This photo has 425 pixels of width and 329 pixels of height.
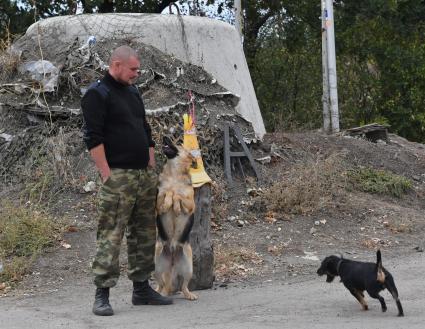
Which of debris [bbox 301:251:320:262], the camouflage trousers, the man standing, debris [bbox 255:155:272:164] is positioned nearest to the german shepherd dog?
the camouflage trousers

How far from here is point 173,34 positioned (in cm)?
1163

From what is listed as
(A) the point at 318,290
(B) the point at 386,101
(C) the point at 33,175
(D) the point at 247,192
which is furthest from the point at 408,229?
(B) the point at 386,101

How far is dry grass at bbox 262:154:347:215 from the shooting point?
32.1ft

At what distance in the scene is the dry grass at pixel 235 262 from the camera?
7.84 metres

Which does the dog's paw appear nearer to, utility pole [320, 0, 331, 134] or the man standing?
the man standing

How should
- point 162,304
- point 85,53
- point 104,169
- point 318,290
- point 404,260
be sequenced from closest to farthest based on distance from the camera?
point 104,169, point 162,304, point 318,290, point 404,260, point 85,53

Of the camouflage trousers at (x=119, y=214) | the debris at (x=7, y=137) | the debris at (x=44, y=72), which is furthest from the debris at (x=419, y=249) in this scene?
the debris at (x=7, y=137)

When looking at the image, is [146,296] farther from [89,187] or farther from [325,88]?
[325,88]

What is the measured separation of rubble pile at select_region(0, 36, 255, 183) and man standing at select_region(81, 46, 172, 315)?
130 inches

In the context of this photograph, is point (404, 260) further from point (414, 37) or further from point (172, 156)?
point (414, 37)

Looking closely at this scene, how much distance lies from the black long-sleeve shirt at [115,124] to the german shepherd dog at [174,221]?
36cm

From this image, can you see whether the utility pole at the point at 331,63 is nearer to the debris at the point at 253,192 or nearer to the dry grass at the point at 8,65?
the debris at the point at 253,192

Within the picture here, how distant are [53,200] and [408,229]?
178 inches

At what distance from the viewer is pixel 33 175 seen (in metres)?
9.72
